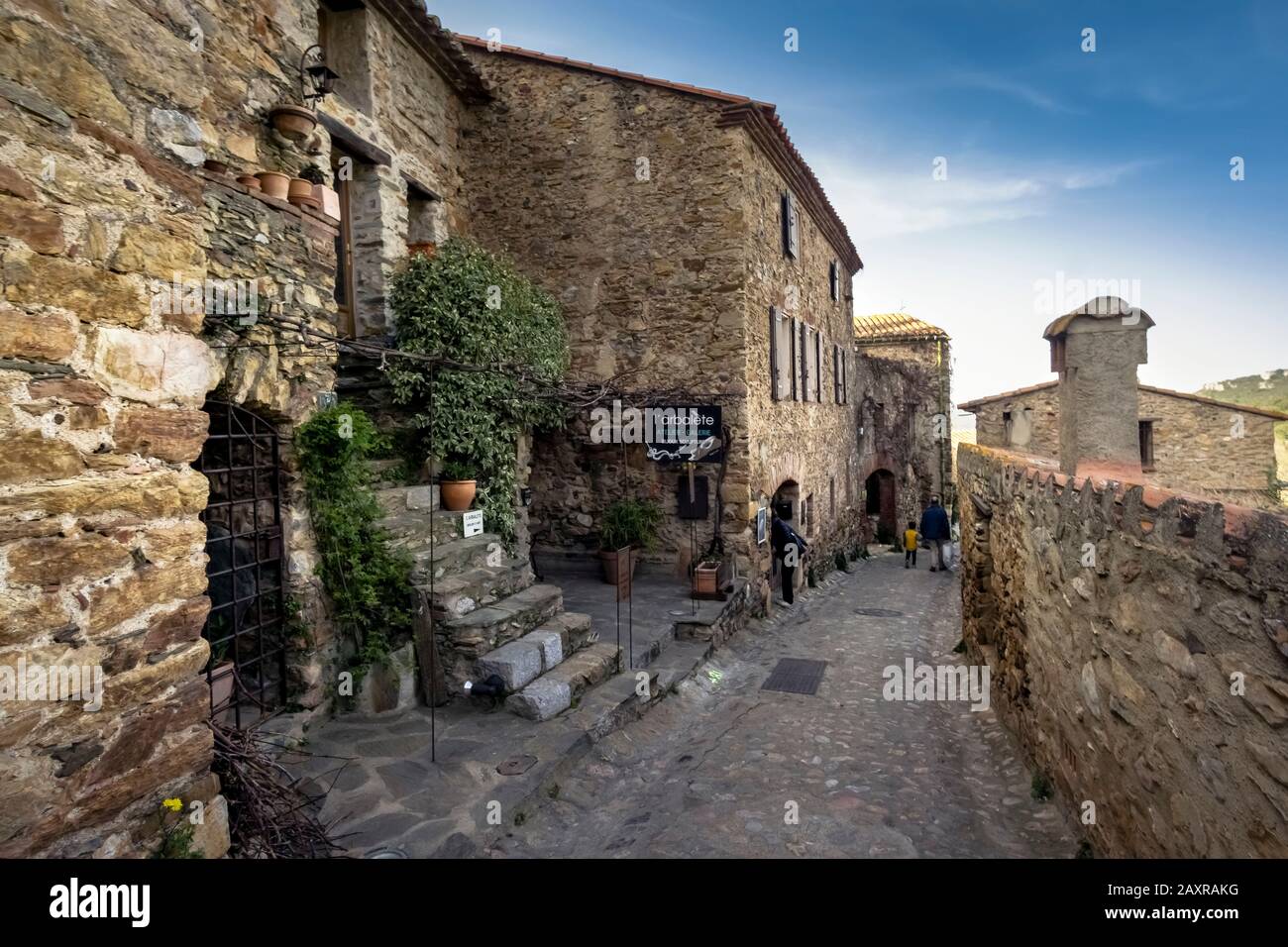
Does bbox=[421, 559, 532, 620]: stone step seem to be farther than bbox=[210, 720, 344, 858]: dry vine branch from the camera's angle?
Yes

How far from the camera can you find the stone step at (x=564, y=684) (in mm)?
5438

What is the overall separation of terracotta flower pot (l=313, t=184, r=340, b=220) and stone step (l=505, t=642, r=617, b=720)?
420 centimetres

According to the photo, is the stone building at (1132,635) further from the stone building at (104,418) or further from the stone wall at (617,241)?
the stone wall at (617,241)

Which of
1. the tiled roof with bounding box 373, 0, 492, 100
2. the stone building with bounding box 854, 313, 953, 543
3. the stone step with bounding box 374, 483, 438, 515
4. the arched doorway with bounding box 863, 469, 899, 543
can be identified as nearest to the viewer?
the stone step with bounding box 374, 483, 438, 515

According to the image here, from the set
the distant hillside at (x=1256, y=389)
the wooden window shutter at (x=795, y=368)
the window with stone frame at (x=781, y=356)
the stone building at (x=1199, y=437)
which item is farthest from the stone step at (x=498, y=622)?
the distant hillside at (x=1256, y=389)

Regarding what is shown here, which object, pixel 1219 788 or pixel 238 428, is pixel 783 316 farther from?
pixel 1219 788

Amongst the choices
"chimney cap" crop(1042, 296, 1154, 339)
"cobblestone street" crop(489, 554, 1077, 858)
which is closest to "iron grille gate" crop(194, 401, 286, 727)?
"cobblestone street" crop(489, 554, 1077, 858)

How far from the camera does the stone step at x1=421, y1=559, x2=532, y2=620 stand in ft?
18.6

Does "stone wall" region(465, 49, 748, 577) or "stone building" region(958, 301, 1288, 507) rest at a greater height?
"stone wall" region(465, 49, 748, 577)

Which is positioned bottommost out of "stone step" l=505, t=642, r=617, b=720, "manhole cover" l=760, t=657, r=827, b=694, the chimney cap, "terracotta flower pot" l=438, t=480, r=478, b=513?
"manhole cover" l=760, t=657, r=827, b=694

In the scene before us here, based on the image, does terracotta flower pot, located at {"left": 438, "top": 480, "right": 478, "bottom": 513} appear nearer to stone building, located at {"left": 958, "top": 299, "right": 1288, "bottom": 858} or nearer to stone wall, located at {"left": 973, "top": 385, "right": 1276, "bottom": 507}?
stone building, located at {"left": 958, "top": 299, "right": 1288, "bottom": 858}

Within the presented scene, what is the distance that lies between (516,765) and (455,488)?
2.85 meters

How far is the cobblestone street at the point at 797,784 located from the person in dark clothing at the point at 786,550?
2.99m

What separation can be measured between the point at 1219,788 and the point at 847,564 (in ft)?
45.5
